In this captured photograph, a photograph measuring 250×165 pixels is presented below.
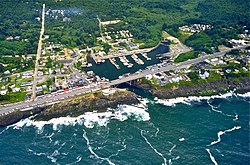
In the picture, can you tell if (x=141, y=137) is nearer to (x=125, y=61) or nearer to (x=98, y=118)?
(x=98, y=118)

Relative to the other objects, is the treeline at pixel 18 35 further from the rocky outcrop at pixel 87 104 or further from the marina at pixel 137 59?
the rocky outcrop at pixel 87 104

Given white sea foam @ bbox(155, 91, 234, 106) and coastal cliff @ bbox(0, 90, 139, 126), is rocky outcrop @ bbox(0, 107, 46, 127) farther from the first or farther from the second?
white sea foam @ bbox(155, 91, 234, 106)

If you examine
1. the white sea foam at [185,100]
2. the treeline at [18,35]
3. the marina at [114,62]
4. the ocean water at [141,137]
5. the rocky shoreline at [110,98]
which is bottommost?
the ocean water at [141,137]

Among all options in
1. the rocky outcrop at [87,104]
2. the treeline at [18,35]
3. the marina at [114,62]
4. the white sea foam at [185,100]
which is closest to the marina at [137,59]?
the marina at [114,62]

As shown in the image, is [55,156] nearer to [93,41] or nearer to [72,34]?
[93,41]

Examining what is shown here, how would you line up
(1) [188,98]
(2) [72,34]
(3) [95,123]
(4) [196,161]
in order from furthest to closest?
(2) [72,34], (1) [188,98], (3) [95,123], (4) [196,161]

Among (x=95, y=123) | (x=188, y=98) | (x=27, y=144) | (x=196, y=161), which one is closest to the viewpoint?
(x=196, y=161)

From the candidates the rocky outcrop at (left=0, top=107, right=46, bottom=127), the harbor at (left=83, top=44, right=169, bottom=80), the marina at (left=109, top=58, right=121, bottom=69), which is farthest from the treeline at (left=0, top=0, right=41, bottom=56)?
the rocky outcrop at (left=0, top=107, right=46, bottom=127)

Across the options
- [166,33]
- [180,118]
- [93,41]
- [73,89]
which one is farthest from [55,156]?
[166,33]
